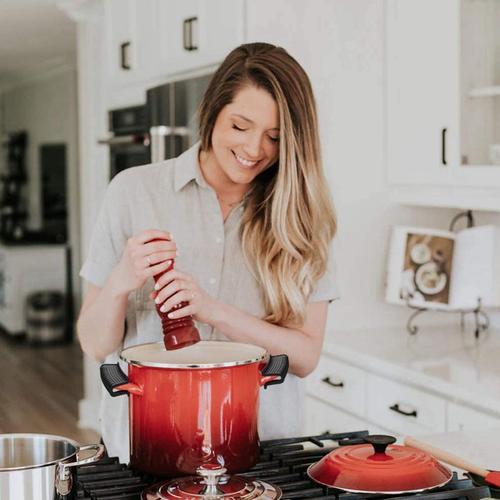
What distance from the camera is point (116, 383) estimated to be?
45.8 inches

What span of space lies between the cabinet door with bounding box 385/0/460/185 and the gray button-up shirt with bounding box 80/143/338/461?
1.24 metres

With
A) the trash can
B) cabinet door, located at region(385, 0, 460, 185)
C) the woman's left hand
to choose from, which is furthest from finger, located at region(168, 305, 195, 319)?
the trash can

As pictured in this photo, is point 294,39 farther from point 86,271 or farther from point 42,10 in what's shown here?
point 42,10

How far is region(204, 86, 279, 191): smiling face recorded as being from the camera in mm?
1568

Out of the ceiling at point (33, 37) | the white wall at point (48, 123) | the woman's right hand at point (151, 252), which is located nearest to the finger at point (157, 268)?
the woman's right hand at point (151, 252)

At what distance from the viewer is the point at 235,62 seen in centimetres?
161

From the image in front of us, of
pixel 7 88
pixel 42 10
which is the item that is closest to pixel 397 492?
pixel 42 10

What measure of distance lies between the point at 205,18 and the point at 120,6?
2.80 ft

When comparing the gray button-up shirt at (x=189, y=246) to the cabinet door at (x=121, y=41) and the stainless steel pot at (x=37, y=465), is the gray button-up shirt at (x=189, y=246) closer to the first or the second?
the stainless steel pot at (x=37, y=465)

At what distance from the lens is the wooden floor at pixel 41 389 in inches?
197

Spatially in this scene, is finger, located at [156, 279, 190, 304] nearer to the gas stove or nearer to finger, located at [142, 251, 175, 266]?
finger, located at [142, 251, 175, 266]

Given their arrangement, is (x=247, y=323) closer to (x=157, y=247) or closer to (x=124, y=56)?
(x=157, y=247)

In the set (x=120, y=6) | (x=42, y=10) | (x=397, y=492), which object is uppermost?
(x=42, y=10)

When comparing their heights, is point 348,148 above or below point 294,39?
below
